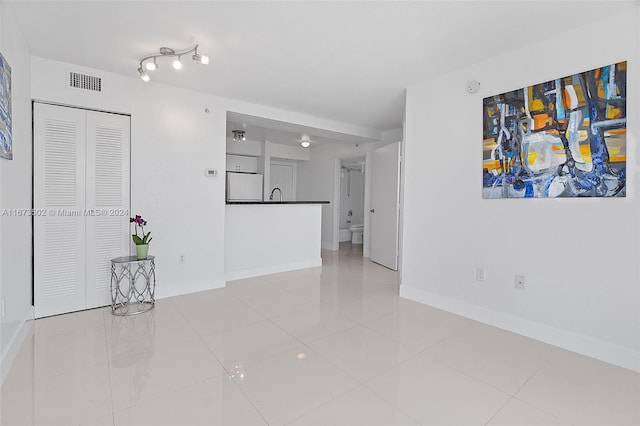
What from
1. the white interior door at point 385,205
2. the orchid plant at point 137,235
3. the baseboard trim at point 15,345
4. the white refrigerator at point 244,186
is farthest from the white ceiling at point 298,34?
the white refrigerator at point 244,186

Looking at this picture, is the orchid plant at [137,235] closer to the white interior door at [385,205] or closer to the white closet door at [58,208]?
the white closet door at [58,208]

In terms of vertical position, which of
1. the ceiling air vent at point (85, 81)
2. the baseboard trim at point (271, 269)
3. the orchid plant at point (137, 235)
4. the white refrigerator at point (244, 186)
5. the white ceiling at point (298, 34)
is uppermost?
the white ceiling at point (298, 34)

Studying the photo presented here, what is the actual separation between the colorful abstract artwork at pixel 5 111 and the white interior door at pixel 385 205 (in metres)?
4.31

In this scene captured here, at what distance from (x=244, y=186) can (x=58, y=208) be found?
3948 millimetres

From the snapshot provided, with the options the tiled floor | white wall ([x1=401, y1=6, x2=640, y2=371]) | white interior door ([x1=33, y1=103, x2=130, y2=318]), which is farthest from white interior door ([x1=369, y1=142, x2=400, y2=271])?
white interior door ([x1=33, y1=103, x2=130, y2=318])

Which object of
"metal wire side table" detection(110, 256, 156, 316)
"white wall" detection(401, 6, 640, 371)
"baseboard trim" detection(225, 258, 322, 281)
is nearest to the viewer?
"white wall" detection(401, 6, 640, 371)

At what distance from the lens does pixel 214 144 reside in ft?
12.8

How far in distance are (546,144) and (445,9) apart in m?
1.32

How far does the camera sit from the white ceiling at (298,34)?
2119 millimetres

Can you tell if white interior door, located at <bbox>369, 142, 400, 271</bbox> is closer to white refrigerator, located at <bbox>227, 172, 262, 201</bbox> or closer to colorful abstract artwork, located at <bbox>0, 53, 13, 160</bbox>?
white refrigerator, located at <bbox>227, 172, 262, 201</bbox>

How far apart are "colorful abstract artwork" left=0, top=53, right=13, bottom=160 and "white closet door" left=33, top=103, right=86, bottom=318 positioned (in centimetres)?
79

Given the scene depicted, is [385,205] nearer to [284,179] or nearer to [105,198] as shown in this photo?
[284,179]

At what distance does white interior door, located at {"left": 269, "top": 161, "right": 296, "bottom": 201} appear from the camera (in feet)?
25.6

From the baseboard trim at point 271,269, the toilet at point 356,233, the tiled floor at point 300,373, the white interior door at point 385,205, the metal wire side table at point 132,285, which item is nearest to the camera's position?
the tiled floor at point 300,373
